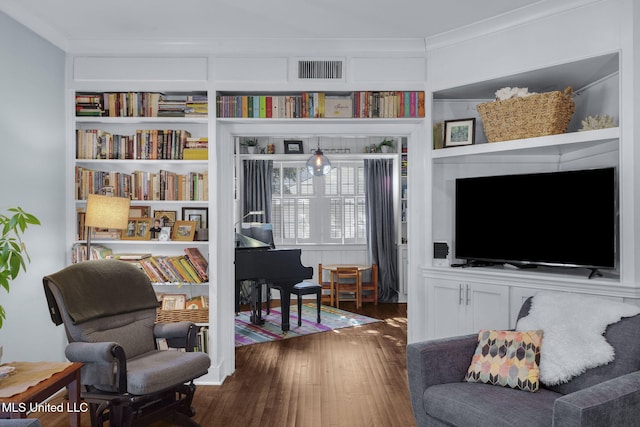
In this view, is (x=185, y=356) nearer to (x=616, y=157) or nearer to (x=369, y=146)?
(x=616, y=157)

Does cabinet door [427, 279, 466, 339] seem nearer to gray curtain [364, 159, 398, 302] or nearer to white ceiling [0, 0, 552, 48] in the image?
white ceiling [0, 0, 552, 48]

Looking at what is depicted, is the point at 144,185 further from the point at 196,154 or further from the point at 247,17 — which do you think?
the point at 247,17

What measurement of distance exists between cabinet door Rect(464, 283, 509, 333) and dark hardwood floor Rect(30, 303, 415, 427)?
73cm

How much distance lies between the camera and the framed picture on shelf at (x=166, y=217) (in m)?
3.89

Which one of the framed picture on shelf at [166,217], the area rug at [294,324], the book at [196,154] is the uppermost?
the book at [196,154]

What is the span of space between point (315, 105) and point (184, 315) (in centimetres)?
195

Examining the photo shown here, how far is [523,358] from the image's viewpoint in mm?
2367

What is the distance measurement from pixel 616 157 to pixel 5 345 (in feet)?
13.6

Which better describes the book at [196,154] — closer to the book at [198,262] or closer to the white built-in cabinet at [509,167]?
the book at [198,262]

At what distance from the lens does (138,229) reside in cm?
387

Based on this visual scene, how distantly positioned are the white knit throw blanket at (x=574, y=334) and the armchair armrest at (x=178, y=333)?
1.98m

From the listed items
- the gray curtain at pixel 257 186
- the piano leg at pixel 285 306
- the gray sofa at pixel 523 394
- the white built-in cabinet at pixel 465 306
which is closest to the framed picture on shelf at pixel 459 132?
the white built-in cabinet at pixel 465 306

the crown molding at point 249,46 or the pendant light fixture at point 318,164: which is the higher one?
the crown molding at point 249,46

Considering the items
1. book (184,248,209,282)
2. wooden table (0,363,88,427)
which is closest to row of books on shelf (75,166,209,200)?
book (184,248,209,282)
